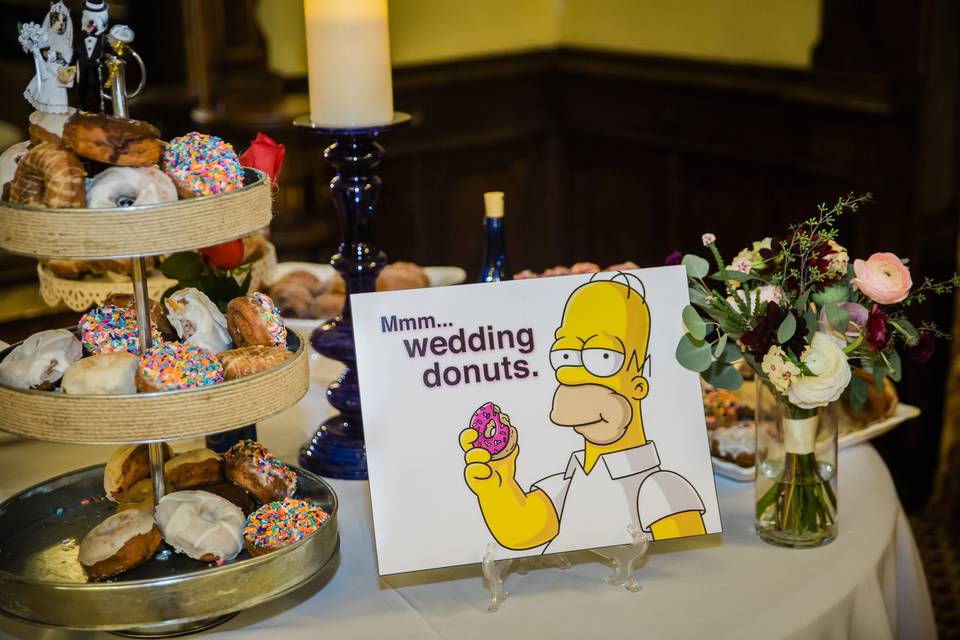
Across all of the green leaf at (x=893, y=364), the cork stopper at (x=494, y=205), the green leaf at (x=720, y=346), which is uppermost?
the cork stopper at (x=494, y=205)

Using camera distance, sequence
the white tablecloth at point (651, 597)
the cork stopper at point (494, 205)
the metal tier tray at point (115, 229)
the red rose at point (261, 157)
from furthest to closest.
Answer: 1. the cork stopper at point (494, 205)
2. the red rose at point (261, 157)
3. the white tablecloth at point (651, 597)
4. the metal tier tray at point (115, 229)

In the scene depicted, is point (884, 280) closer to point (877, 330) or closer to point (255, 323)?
point (877, 330)

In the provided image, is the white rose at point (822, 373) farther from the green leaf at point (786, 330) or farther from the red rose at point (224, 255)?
the red rose at point (224, 255)

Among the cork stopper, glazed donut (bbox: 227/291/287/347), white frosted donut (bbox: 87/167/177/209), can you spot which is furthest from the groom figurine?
the cork stopper

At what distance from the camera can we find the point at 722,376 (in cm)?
133

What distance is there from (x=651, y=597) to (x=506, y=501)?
0.60 ft

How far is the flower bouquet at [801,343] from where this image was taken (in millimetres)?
1231

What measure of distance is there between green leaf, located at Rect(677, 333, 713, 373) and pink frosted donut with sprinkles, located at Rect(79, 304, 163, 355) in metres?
0.58

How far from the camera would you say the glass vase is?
1297 millimetres

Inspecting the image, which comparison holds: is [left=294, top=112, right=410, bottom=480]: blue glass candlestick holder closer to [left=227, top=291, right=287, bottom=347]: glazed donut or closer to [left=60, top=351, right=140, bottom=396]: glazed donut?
[left=227, top=291, right=287, bottom=347]: glazed donut

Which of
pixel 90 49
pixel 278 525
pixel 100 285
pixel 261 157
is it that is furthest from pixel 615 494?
pixel 100 285

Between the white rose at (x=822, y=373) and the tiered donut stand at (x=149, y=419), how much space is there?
1.77 ft

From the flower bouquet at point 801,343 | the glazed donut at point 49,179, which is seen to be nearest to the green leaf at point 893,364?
the flower bouquet at point 801,343

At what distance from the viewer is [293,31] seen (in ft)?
12.3
